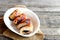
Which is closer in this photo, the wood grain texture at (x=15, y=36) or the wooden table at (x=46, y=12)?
the wood grain texture at (x=15, y=36)

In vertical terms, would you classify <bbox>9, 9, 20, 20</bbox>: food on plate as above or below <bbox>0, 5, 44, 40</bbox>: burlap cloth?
above

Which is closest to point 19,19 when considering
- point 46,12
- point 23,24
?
point 23,24

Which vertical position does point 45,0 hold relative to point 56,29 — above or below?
above

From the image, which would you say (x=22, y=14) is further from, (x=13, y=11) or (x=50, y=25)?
(x=50, y=25)

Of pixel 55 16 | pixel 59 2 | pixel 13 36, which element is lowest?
pixel 13 36

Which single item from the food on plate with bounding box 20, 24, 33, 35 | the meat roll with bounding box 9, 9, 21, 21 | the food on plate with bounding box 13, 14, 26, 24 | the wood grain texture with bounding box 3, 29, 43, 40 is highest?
the meat roll with bounding box 9, 9, 21, 21

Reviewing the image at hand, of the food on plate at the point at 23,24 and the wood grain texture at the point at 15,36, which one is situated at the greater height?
the food on plate at the point at 23,24

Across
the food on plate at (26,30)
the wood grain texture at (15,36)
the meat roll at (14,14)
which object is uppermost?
the meat roll at (14,14)

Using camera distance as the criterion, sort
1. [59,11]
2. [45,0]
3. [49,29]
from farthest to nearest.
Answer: [45,0]
[59,11]
[49,29]

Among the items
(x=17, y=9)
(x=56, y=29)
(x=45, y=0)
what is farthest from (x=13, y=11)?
(x=45, y=0)
